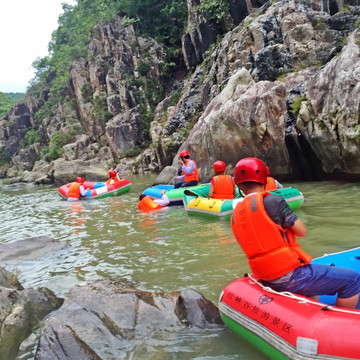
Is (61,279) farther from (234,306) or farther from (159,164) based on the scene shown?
(159,164)

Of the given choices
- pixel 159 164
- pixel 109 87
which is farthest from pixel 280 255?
pixel 109 87

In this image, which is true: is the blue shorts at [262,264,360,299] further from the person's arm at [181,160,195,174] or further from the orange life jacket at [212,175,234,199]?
the person's arm at [181,160,195,174]

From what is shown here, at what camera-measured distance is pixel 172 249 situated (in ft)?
20.2

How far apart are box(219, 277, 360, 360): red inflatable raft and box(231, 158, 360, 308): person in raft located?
0.48 feet

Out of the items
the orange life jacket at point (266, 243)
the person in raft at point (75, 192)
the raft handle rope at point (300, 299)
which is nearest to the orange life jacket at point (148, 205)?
the person in raft at point (75, 192)

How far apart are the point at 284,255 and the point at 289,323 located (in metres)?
0.49

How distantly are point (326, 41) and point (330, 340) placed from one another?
14745mm

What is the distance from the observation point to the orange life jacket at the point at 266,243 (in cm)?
288

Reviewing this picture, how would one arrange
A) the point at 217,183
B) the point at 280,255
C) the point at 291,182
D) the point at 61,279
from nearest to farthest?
the point at 280,255
the point at 61,279
the point at 217,183
the point at 291,182

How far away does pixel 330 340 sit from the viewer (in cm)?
240

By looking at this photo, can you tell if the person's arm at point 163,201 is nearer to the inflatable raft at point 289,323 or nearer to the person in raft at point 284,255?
the inflatable raft at point 289,323

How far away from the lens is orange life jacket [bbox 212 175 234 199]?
8523 millimetres

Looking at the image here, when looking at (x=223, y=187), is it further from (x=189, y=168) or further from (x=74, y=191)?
(x=74, y=191)

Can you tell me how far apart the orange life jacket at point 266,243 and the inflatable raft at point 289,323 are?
0.68 feet
